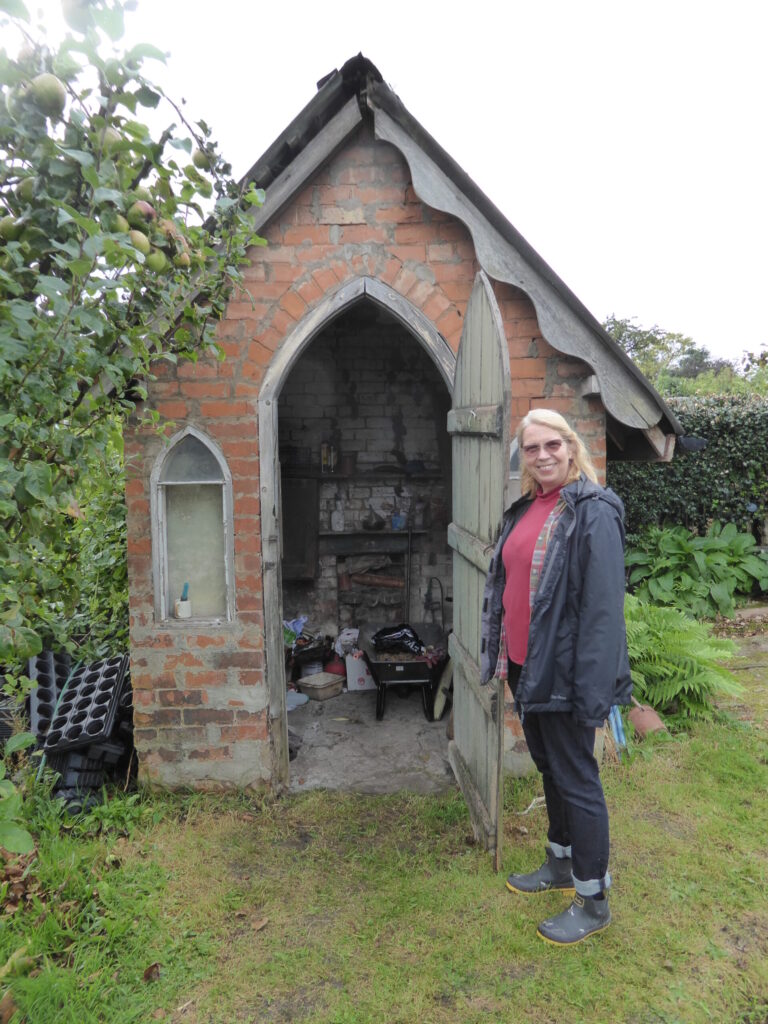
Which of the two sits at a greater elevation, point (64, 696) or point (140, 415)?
point (140, 415)

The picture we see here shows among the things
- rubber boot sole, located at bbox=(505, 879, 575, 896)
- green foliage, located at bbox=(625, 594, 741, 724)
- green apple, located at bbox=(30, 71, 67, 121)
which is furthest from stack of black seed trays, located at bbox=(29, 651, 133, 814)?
green foliage, located at bbox=(625, 594, 741, 724)

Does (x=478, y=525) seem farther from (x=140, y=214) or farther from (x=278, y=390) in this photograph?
(x=140, y=214)

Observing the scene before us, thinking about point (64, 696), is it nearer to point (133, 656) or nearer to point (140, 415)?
point (133, 656)

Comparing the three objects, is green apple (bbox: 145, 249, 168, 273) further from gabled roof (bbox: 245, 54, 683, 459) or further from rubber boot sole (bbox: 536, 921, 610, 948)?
rubber boot sole (bbox: 536, 921, 610, 948)

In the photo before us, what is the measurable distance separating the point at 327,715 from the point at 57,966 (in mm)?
2935

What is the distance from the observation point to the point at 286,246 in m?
3.70

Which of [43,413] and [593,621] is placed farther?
[593,621]

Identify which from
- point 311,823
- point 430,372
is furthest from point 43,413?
point 430,372

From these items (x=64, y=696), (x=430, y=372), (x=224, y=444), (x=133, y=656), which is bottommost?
(x=64, y=696)

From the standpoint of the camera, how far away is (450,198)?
3.47 metres

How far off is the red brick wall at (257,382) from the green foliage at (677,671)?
193cm

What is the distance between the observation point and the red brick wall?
369 cm

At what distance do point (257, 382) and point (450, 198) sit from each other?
1.45 m

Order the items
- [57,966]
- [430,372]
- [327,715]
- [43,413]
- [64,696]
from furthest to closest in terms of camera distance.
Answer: [430,372] → [327,715] → [64,696] → [57,966] → [43,413]
